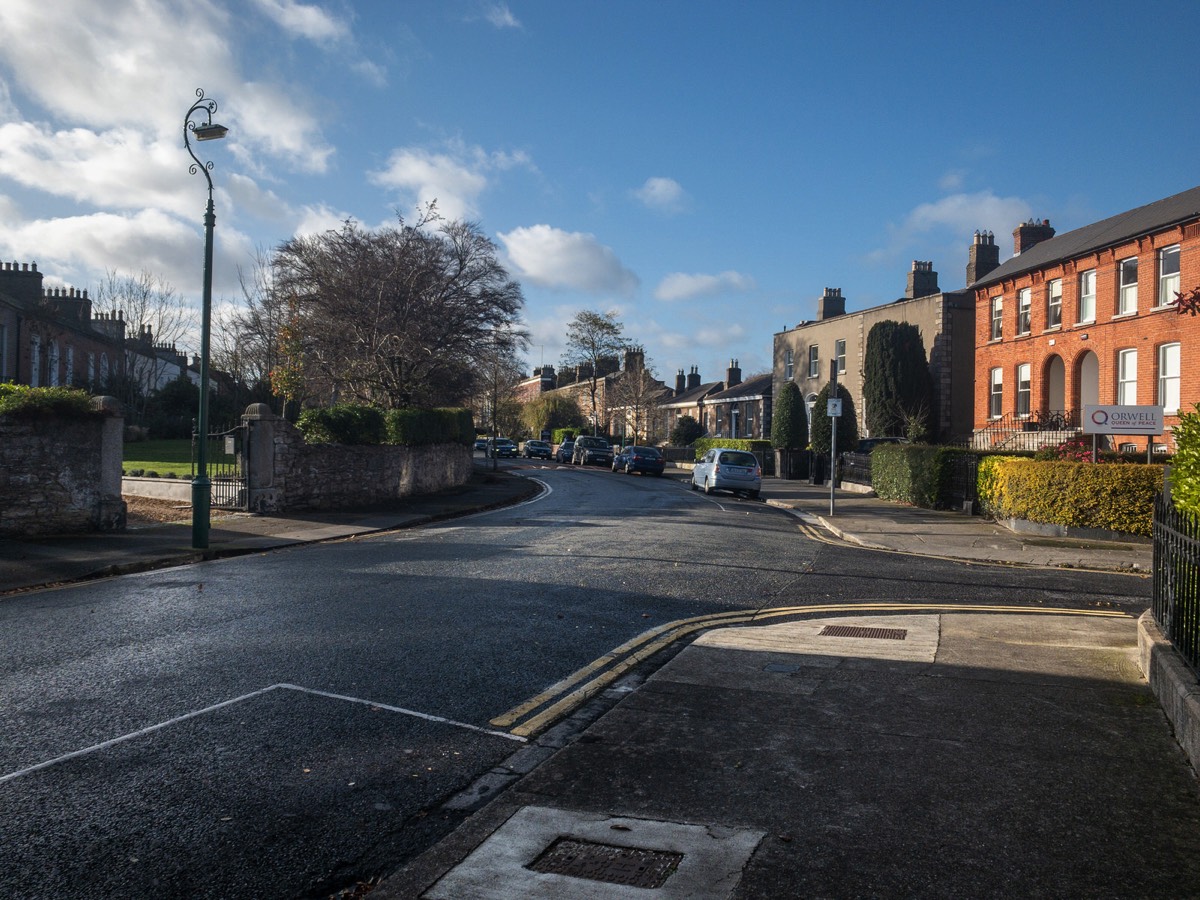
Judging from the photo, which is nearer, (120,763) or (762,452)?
(120,763)

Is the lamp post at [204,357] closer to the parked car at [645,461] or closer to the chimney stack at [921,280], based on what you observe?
the parked car at [645,461]

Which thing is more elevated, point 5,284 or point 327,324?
point 5,284

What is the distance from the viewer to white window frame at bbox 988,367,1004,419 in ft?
123

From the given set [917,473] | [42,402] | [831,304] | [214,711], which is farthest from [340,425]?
[831,304]

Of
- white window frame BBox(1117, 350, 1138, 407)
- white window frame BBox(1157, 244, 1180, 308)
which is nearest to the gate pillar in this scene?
white window frame BBox(1157, 244, 1180, 308)

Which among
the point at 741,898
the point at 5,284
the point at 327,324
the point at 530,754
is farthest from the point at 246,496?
the point at 5,284

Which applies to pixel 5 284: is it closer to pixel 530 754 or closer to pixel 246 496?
pixel 246 496

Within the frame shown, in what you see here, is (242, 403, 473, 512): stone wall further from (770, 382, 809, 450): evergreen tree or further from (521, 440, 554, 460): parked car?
(521, 440, 554, 460): parked car

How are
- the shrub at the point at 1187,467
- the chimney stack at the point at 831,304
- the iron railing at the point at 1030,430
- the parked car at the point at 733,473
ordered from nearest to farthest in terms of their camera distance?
1. the shrub at the point at 1187,467
2. the parked car at the point at 733,473
3. the iron railing at the point at 1030,430
4. the chimney stack at the point at 831,304

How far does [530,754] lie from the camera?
5.27 meters

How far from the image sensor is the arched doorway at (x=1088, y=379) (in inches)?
1283

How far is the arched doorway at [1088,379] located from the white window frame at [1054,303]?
1.63 m

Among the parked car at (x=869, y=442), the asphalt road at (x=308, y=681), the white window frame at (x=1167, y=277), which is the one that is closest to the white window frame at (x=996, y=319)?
the parked car at (x=869, y=442)

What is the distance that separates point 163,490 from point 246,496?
295cm
